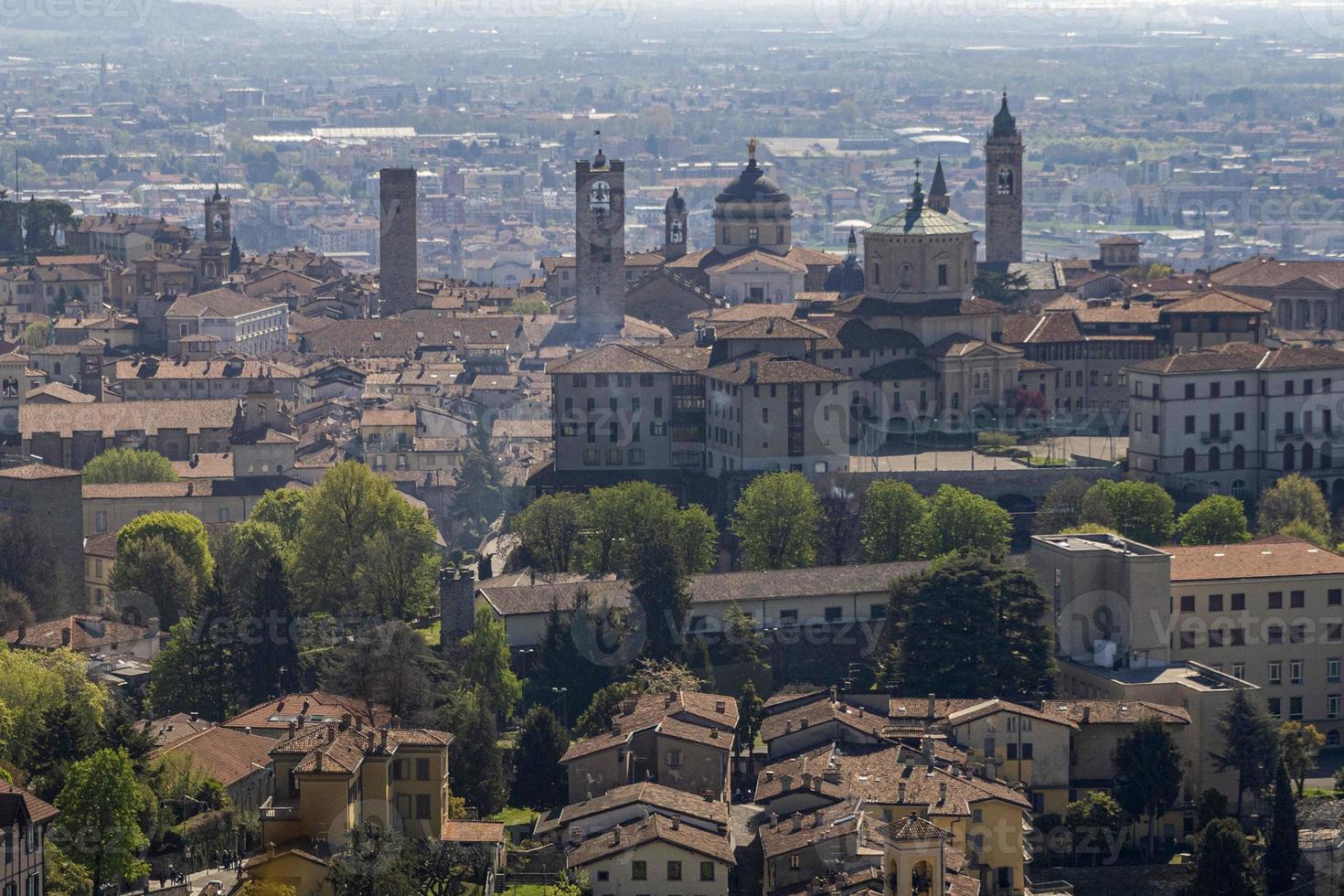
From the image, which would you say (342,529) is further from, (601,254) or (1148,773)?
(601,254)

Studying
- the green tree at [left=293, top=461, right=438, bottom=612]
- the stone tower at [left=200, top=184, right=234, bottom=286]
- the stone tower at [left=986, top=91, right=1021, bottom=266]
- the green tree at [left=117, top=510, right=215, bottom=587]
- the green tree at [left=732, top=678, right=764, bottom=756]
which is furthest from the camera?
the stone tower at [left=200, top=184, right=234, bottom=286]

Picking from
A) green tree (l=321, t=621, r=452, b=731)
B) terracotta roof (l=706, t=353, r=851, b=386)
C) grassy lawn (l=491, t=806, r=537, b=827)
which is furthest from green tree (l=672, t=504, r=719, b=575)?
grassy lawn (l=491, t=806, r=537, b=827)

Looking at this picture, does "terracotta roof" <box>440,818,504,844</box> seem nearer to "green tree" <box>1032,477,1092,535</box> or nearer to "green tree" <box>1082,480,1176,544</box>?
"green tree" <box>1032,477,1092,535</box>

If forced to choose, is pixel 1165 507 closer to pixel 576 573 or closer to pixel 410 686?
pixel 576 573

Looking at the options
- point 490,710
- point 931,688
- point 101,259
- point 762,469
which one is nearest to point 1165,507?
point 762,469

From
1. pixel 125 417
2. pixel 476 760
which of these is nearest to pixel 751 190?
pixel 125 417
